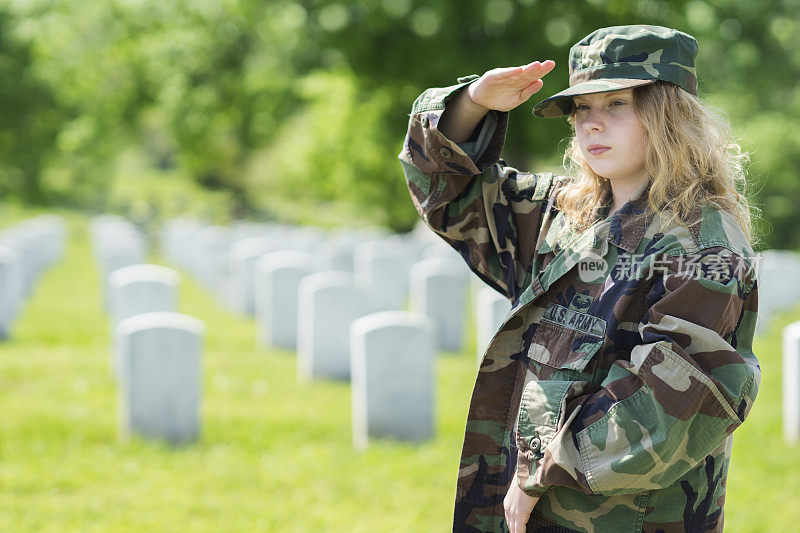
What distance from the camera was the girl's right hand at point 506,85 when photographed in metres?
2.06

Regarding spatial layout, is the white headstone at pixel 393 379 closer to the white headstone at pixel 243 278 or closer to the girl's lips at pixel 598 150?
the girl's lips at pixel 598 150

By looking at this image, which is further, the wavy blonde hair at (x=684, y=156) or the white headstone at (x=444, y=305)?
the white headstone at (x=444, y=305)

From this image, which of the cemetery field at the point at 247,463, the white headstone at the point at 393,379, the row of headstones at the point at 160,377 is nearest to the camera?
the cemetery field at the point at 247,463

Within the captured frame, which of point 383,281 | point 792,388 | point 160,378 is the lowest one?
point 383,281

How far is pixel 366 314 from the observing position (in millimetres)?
9430

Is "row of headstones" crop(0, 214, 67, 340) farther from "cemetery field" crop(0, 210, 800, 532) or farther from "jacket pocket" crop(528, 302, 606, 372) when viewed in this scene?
"jacket pocket" crop(528, 302, 606, 372)

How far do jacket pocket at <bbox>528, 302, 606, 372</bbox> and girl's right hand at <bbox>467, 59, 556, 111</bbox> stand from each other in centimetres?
56

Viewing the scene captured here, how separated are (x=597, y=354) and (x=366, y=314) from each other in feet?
24.9

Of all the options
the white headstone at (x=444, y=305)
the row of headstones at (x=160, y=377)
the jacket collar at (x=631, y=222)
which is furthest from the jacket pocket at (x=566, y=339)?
the white headstone at (x=444, y=305)

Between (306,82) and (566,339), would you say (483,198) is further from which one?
(306,82)

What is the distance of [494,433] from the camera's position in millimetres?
2145

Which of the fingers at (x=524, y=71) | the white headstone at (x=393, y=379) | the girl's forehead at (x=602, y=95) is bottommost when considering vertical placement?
the white headstone at (x=393, y=379)

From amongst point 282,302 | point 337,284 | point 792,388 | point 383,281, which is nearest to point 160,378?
point 337,284

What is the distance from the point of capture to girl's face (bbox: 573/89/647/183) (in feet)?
6.34
